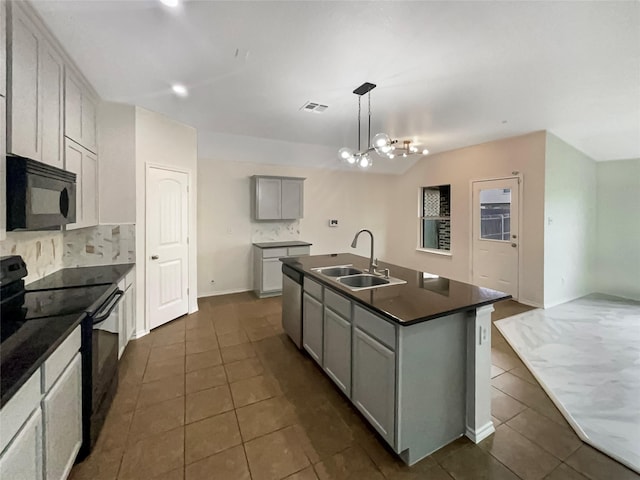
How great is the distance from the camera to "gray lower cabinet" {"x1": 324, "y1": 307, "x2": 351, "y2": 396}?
208cm

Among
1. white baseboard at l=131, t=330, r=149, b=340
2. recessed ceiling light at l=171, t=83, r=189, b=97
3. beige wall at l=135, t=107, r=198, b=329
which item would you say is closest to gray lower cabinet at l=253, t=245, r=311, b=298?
beige wall at l=135, t=107, r=198, b=329

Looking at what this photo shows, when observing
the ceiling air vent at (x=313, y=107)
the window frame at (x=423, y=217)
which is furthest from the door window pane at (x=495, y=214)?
the ceiling air vent at (x=313, y=107)

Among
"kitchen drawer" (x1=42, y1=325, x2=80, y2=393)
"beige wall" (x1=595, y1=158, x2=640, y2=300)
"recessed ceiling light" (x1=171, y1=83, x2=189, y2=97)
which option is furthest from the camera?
"beige wall" (x1=595, y1=158, x2=640, y2=300)

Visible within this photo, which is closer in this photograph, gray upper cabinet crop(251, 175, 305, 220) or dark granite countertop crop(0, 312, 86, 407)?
dark granite countertop crop(0, 312, 86, 407)

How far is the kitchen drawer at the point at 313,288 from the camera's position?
249 cm

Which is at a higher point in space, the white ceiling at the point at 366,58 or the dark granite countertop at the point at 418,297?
the white ceiling at the point at 366,58

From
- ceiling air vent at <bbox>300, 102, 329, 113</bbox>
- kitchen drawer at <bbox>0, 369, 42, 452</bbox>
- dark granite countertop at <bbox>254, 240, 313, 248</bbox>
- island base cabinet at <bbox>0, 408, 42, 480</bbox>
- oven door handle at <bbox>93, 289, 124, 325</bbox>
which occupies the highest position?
ceiling air vent at <bbox>300, 102, 329, 113</bbox>

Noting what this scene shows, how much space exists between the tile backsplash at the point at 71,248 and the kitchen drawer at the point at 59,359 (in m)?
1.02

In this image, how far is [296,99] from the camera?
3.13 metres

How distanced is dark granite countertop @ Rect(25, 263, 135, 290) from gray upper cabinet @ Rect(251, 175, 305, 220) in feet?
7.81

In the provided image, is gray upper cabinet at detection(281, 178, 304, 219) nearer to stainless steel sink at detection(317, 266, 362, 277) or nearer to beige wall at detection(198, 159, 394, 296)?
beige wall at detection(198, 159, 394, 296)

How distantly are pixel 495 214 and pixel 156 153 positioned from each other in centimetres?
523

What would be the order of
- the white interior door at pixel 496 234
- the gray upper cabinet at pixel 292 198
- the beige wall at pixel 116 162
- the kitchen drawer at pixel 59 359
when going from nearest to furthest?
1. the kitchen drawer at pixel 59 359
2. the beige wall at pixel 116 162
3. the white interior door at pixel 496 234
4. the gray upper cabinet at pixel 292 198

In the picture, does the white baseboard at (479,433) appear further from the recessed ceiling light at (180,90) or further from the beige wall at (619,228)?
the beige wall at (619,228)
